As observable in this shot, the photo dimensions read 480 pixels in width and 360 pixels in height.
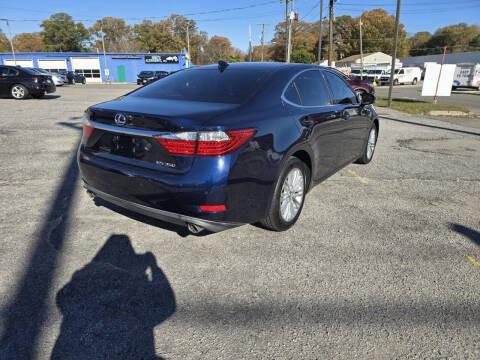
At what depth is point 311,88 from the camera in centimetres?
377

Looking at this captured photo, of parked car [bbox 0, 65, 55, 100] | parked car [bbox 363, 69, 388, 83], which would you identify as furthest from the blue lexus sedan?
parked car [bbox 363, 69, 388, 83]

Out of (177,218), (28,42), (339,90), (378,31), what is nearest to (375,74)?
(339,90)

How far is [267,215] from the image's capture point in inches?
117

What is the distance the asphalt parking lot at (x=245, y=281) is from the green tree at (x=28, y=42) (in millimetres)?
107086

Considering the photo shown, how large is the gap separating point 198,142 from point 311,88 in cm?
189

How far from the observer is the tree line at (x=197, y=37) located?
277ft

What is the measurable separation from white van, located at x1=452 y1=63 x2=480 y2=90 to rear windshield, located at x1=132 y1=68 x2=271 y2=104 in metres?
37.8

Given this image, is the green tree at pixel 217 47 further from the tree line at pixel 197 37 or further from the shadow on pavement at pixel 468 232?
the shadow on pavement at pixel 468 232

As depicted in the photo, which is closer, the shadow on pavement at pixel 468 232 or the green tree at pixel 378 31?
the shadow on pavement at pixel 468 232

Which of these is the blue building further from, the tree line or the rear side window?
the rear side window

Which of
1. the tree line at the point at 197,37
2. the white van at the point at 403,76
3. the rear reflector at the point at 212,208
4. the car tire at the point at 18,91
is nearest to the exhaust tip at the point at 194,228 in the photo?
the rear reflector at the point at 212,208

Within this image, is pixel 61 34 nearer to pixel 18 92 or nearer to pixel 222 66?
pixel 18 92

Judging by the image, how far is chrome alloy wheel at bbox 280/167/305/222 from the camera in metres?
3.22

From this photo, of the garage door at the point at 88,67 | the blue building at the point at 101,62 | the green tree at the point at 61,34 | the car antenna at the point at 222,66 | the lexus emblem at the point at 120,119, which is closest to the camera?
the lexus emblem at the point at 120,119
